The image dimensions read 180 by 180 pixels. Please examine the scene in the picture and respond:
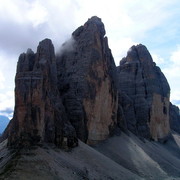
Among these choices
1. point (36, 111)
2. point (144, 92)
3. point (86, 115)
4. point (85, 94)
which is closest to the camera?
point (36, 111)

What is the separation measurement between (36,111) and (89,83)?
19.2 metres

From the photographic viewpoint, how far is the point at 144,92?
304 ft

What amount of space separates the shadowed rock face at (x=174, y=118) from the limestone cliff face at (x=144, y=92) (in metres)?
17.1

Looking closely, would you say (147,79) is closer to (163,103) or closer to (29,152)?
(163,103)

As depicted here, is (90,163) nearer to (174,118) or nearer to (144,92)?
(144,92)

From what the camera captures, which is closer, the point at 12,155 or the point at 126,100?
the point at 12,155

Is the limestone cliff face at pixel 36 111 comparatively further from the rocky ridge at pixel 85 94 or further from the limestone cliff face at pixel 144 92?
the limestone cliff face at pixel 144 92

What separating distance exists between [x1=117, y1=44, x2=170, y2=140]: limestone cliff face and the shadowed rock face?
56.1 ft

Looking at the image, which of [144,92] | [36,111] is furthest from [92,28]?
[144,92]

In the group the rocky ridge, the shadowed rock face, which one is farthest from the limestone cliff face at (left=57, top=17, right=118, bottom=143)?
the shadowed rock face

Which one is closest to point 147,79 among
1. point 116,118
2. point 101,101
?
point 116,118

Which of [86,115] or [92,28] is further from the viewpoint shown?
[92,28]

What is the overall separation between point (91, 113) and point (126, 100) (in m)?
24.5

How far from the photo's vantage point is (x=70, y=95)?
6038 centimetres
